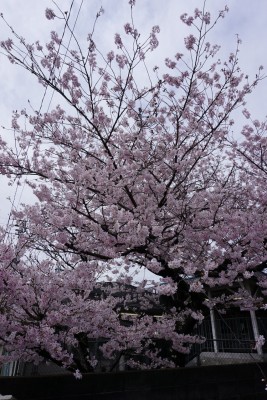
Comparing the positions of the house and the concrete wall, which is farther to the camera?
the house

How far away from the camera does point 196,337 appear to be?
6582 mm

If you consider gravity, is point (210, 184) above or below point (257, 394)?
above

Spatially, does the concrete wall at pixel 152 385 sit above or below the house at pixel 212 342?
below

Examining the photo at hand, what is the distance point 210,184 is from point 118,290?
13.1ft

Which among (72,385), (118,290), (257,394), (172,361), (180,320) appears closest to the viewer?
(72,385)

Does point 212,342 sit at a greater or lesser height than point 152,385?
greater

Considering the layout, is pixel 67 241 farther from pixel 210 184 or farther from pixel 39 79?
pixel 210 184

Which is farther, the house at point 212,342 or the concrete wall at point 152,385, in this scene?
the house at point 212,342

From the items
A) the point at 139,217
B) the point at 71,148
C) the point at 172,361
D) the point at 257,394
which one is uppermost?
the point at 71,148

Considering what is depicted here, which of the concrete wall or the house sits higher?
the house

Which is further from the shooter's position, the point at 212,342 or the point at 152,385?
the point at 212,342

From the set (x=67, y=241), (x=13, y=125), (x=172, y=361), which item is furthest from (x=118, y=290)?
(x=13, y=125)

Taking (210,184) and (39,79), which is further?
(210,184)

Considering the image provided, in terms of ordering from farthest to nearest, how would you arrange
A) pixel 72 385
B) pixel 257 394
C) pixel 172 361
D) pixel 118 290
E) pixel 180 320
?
pixel 118 290 < pixel 172 361 < pixel 180 320 < pixel 257 394 < pixel 72 385
